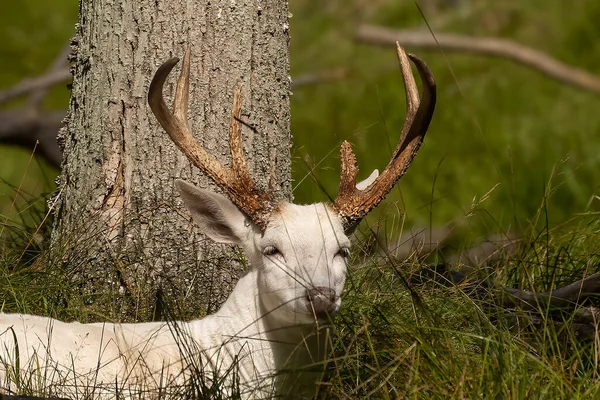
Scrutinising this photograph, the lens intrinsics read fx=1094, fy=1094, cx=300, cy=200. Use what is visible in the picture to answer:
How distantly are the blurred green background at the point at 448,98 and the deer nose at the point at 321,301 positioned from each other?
562cm

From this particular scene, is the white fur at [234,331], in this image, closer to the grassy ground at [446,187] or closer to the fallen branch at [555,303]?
the grassy ground at [446,187]

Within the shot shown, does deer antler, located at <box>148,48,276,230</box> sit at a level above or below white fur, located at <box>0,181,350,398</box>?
above

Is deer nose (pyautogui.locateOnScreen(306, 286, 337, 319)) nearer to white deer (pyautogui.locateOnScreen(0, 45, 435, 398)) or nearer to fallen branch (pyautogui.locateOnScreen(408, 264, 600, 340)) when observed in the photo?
white deer (pyautogui.locateOnScreen(0, 45, 435, 398))

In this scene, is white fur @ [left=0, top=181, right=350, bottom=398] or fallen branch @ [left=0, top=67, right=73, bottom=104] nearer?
white fur @ [left=0, top=181, right=350, bottom=398]

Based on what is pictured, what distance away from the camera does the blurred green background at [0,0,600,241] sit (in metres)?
11.2

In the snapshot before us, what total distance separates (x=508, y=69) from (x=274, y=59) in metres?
9.65

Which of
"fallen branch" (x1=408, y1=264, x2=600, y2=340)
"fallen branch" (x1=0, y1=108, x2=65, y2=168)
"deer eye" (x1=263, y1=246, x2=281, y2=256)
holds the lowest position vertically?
"fallen branch" (x1=408, y1=264, x2=600, y2=340)

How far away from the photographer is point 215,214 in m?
4.51

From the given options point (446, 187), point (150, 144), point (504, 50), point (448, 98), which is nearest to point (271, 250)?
point (150, 144)

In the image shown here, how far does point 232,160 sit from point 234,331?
705mm

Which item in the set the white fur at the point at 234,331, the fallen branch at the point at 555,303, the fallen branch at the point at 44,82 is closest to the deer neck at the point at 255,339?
the white fur at the point at 234,331

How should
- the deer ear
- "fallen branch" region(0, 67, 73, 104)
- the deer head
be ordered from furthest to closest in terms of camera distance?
"fallen branch" region(0, 67, 73, 104), the deer ear, the deer head

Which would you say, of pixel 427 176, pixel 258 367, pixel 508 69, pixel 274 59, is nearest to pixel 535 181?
pixel 427 176

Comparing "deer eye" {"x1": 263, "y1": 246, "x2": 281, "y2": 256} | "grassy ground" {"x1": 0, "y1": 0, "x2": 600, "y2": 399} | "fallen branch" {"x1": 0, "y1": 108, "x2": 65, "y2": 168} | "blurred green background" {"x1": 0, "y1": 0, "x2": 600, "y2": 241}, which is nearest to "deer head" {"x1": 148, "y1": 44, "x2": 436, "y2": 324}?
"deer eye" {"x1": 263, "y1": 246, "x2": 281, "y2": 256}
